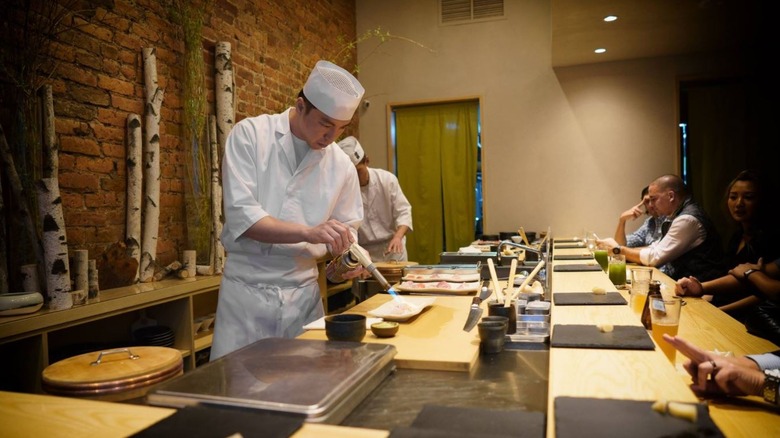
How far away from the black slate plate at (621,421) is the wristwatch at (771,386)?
1.64ft

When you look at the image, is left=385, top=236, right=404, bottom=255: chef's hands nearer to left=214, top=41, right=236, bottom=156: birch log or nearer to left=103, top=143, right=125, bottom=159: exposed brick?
left=214, top=41, right=236, bottom=156: birch log

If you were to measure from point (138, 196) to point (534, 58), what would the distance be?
188 inches

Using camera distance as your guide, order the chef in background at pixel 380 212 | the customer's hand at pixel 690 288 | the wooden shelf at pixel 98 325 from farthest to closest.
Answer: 1. the chef in background at pixel 380 212
2. the customer's hand at pixel 690 288
3. the wooden shelf at pixel 98 325

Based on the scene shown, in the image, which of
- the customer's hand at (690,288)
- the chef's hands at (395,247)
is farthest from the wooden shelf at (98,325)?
the customer's hand at (690,288)

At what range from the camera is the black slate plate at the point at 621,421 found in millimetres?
823

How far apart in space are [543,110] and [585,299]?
4.77 meters

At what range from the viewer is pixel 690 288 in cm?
264

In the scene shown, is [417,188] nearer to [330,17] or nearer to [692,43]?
[330,17]

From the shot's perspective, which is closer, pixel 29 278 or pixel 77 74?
pixel 29 278

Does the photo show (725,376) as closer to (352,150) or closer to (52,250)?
(52,250)

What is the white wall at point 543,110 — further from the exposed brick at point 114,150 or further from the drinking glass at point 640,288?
the drinking glass at point 640,288

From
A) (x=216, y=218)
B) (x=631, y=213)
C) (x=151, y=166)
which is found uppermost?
(x=151, y=166)

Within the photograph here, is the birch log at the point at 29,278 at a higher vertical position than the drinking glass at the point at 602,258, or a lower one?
higher

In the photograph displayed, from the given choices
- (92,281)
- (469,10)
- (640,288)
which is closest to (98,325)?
(92,281)
